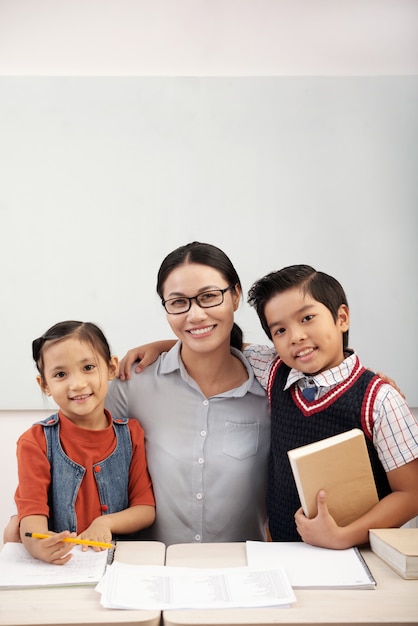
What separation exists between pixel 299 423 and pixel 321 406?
7 centimetres

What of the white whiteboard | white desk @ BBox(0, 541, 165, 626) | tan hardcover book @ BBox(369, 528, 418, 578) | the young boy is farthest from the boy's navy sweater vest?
the white whiteboard

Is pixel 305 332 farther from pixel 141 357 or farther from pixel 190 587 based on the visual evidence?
pixel 190 587

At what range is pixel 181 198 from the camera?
10.1ft

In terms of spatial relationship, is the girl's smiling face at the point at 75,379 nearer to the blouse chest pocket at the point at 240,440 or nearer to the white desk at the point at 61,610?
the blouse chest pocket at the point at 240,440

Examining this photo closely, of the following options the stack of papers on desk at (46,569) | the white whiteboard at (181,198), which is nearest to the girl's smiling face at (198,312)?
the stack of papers on desk at (46,569)

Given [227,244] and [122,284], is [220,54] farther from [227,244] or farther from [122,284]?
[122,284]

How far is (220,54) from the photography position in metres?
3.07

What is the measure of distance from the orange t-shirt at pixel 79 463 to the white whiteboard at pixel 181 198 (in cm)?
154

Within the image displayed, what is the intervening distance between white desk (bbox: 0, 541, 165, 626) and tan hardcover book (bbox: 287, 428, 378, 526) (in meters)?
0.40

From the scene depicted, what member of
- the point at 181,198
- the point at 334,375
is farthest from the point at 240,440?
the point at 181,198

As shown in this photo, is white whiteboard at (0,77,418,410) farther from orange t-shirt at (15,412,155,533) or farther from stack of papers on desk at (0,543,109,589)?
stack of papers on desk at (0,543,109,589)

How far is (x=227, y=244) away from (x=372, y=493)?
6.20ft

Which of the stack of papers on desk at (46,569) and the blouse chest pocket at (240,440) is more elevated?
the blouse chest pocket at (240,440)

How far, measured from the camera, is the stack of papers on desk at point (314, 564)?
1141 millimetres
